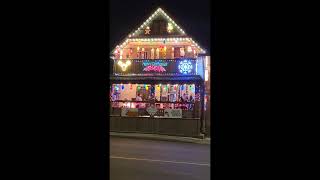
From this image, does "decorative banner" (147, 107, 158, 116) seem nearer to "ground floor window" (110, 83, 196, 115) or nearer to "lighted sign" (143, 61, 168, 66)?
"ground floor window" (110, 83, 196, 115)

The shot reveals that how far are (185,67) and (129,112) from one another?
3.62 meters

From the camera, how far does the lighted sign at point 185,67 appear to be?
65.2 feet

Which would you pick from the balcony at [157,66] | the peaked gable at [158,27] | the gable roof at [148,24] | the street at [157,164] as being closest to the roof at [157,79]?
the balcony at [157,66]

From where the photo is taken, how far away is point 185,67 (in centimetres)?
1991

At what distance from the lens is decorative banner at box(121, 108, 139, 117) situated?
20.2m

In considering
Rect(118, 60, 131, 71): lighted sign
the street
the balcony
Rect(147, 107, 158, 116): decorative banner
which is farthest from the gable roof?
the street
